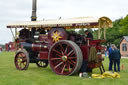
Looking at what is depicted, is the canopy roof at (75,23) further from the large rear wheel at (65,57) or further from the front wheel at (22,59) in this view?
the front wheel at (22,59)

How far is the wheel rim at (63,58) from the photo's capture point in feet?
27.6

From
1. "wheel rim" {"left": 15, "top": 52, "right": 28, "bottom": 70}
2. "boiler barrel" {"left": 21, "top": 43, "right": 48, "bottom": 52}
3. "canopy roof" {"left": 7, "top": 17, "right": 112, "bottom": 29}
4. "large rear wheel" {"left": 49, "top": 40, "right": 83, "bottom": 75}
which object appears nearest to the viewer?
"large rear wheel" {"left": 49, "top": 40, "right": 83, "bottom": 75}

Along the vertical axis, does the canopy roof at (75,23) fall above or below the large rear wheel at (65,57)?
above

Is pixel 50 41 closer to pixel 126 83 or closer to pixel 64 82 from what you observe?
pixel 64 82

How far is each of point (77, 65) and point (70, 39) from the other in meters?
1.53

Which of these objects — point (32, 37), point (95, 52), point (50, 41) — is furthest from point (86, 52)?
point (32, 37)

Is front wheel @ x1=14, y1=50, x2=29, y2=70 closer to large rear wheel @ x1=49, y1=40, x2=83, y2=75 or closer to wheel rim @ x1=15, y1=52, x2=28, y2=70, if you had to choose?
wheel rim @ x1=15, y1=52, x2=28, y2=70

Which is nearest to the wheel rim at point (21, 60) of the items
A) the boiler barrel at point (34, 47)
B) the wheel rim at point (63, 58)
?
the boiler barrel at point (34, 47)

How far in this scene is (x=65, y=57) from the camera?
28.1 ft

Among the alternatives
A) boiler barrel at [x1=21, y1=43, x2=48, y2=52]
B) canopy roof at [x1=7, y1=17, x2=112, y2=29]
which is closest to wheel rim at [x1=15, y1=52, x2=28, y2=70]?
boiler barrel at [x1=21, y1=43, x2=48, y2=52]

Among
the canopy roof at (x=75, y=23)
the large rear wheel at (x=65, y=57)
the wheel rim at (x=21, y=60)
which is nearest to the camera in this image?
the large rear wheel at (x=65, y=57)

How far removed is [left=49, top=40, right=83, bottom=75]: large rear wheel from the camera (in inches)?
322

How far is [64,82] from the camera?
7043 millimetres

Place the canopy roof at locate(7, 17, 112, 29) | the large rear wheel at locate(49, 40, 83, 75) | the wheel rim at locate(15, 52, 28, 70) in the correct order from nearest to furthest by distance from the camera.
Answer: the large rear wheel at locate(49, 40, 83, 75) → the canopy roof at locate(7, 17, 112, 29) → the wheel rim at locate(15, 52, 28, 70)
